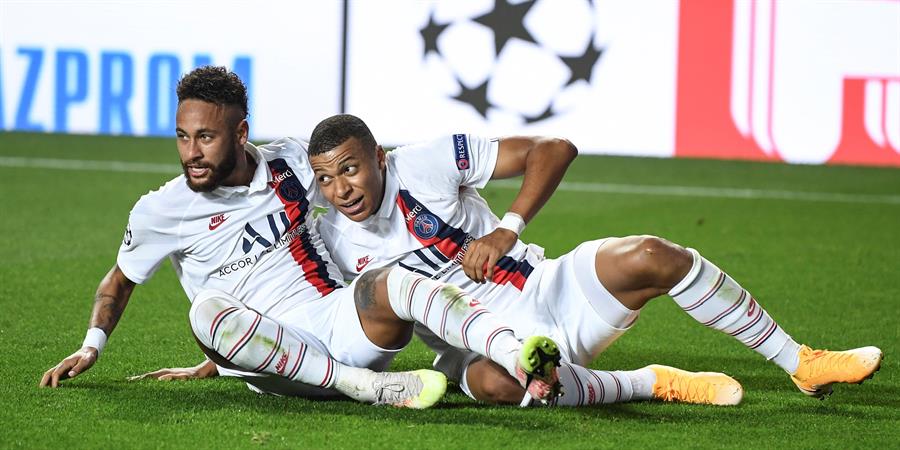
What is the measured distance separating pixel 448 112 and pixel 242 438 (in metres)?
8.64

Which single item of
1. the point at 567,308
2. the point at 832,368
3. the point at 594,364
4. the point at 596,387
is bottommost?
the point at 594,364

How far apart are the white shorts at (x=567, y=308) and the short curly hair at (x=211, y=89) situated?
3.07 ft

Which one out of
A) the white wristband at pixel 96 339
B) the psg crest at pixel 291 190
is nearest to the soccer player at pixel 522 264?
the psg crest at pixel 291 190

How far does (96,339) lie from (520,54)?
7.99m

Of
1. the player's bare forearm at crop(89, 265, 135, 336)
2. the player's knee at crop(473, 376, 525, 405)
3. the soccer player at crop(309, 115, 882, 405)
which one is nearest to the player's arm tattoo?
the player's bare forearm at crop(89, 265, 135, 336)

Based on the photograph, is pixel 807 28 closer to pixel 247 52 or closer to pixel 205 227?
pixel 247 52

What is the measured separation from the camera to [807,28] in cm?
1149

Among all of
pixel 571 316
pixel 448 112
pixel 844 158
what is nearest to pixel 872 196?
pixel 844 158

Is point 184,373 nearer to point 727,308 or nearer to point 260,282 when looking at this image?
point 260,282

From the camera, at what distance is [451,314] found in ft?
11.7

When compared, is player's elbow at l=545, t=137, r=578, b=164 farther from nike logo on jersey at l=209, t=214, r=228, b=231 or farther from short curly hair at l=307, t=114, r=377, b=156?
nike logo on jersey at l=209, t=214, r=228, b=231

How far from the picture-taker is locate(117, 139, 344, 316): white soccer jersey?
13.1 feet

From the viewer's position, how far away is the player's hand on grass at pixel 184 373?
14.1 feet

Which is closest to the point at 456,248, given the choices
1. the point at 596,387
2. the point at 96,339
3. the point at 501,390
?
the point at 501,390
